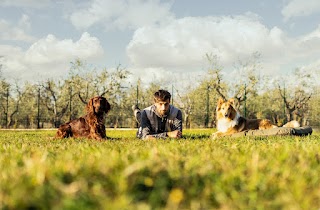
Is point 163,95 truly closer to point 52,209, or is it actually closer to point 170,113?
point 170,113

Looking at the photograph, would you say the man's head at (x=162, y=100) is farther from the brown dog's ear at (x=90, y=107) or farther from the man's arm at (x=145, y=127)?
the brown dog's ear at (x=90, y=107)

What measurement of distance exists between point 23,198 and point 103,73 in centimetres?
5128

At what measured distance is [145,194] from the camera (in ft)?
7.86

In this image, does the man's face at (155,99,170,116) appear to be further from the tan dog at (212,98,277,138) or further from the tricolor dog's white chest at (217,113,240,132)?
the tricolor dog's white chest at (217,113,240,132)

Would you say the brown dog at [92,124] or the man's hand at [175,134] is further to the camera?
the brown dog at [92,124]

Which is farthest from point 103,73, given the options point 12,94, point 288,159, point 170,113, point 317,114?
point 288,159

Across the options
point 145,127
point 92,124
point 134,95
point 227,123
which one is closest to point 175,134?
point 145,127

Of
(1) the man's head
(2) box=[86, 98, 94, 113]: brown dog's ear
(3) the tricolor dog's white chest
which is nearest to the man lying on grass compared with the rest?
(1) the man's head

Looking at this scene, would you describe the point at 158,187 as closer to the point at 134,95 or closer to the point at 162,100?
the point at 162,100

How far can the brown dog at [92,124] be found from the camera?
400 inches

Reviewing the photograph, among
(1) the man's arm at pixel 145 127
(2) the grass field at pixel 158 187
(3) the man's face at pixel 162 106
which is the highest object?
(3) the man's face at pixel 162 106

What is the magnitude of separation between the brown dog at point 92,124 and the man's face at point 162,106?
5.09ft

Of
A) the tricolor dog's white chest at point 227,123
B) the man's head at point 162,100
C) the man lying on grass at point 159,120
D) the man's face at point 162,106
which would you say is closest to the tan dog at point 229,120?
the tricolor dog's white chest at point 227,123

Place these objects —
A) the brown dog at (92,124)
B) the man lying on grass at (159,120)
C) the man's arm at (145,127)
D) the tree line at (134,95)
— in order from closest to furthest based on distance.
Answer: the man lying on grass at (159,120), the man's arm at (145,127), the brown dog at (92,124), the tree line at (134,95)
